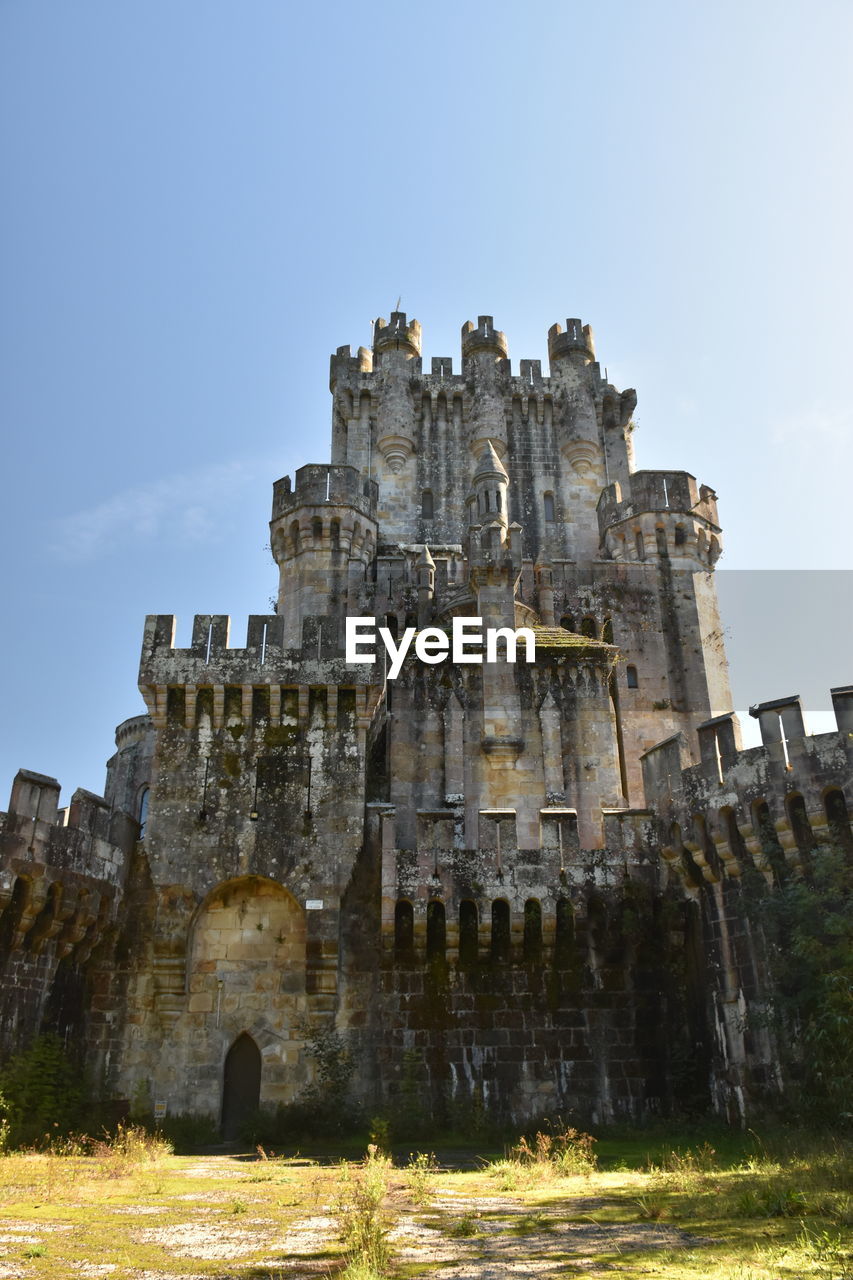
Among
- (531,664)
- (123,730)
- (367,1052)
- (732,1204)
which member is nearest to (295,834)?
(367,1052)

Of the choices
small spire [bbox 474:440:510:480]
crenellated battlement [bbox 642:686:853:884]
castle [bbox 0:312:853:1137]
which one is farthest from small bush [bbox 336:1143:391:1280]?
small spire [bbox 474:440:510:480]

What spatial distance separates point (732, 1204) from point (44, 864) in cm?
1237

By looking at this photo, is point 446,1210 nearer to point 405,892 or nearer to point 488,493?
point 405,892

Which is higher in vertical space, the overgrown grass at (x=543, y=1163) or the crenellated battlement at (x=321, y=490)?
the crenellated battlement at (x=321, y=490)

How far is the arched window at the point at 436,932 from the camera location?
18875mm

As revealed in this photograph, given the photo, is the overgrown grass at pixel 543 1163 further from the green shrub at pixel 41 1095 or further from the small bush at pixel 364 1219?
the green shrub at pixel 41 1095

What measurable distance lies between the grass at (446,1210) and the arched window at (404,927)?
420cm

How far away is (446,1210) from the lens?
10742mm

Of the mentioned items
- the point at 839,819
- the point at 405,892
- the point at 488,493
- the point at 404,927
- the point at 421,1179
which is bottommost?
the point at 421,1179

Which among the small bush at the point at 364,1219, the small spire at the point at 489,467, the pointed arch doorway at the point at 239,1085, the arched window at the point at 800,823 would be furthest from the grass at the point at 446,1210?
the small spire at the point at 489,467

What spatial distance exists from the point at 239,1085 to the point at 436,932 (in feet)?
15.4

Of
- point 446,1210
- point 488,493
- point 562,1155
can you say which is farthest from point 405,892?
point 488,493

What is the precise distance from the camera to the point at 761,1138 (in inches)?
582

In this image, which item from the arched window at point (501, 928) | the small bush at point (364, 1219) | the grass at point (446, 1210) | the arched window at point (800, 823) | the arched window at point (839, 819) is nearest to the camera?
the small bush at point (364, 1219)
